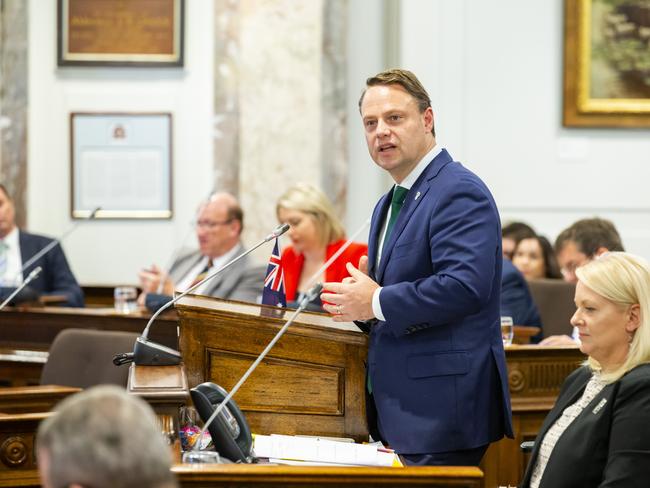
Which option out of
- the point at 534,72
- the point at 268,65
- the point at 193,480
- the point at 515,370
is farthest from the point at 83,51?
the point at 193,480

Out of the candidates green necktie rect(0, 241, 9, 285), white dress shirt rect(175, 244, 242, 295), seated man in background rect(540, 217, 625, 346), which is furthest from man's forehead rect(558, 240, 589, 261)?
green necktie rect(0, 241, 9, 285)

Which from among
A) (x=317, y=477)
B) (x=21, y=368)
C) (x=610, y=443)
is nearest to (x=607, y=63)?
(x=21, y=368)

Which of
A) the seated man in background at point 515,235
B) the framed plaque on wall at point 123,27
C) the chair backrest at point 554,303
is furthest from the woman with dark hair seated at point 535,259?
the framed plaque on wall at point 123,27

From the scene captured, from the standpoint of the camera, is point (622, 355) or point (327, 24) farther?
point (327, 24)

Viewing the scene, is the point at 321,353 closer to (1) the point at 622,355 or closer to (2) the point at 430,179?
(2) the point at 430,179

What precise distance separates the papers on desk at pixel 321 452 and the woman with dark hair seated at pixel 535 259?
4.05 meters

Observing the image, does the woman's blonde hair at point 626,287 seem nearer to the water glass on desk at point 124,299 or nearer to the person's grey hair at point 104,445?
the person's grey hair at point 104,445

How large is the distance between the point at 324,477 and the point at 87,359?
7.88ft

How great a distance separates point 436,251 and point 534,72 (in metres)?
5.64

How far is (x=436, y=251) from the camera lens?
2.79 metres

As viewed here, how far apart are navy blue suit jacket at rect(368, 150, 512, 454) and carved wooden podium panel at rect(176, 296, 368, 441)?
0.11 meters

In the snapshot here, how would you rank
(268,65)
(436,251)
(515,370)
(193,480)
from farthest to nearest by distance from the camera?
(268,65)
(515,370)
(436,251)
(193,480)

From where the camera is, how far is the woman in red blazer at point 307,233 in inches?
226

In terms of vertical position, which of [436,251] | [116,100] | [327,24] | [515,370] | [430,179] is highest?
[327,24]
